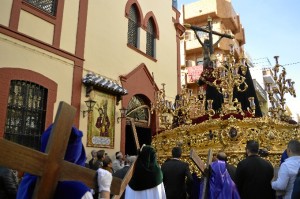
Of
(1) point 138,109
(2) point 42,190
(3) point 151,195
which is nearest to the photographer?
(2) point 42,190

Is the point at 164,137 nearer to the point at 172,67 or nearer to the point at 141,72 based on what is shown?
the point at 141,72

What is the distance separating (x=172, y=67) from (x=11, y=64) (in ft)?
29.3

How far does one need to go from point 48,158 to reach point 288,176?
3.01m

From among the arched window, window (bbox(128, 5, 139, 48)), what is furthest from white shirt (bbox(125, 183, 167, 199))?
window (bbox(128, 5, 139, 48))

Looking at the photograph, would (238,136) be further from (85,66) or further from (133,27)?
(133,27)

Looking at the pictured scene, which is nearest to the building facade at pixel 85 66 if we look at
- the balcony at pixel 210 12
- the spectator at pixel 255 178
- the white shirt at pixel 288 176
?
the spectator at pixel 255 178

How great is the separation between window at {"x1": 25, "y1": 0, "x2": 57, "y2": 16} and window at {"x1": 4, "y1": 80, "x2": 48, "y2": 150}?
245 cm

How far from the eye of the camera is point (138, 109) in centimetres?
1223

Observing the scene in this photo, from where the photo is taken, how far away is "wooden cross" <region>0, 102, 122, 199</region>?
3.96ft

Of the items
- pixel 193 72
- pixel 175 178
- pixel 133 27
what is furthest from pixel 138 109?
pixel 193 72

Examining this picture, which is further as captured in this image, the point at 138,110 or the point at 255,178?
the point at 138,110

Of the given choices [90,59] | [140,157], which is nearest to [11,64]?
[90,59]

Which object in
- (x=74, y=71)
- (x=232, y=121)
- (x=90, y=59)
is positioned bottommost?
(x=232, y=121)

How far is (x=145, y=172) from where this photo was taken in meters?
3.75
